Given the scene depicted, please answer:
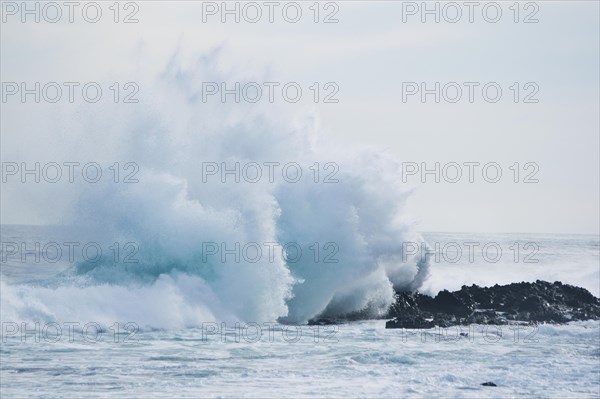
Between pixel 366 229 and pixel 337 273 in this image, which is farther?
pixel 366 229

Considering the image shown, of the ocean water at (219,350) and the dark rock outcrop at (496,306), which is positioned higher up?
the dark rock outcrop at (496,306)

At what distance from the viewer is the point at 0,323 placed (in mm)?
22984

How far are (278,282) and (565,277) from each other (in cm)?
2499

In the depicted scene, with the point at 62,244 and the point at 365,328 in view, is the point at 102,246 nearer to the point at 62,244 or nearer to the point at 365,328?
the point at 62,244

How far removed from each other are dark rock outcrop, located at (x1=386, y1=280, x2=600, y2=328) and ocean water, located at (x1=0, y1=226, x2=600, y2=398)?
101cm

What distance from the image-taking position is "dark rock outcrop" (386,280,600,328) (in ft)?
92.3

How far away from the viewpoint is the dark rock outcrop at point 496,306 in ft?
92.3

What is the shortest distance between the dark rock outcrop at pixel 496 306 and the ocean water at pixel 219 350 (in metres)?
1.01

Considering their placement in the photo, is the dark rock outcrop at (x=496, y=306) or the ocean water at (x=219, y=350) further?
the dark rock outcrop at (x=496, y=306)

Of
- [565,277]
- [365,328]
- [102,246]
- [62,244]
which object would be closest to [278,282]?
[365,328]

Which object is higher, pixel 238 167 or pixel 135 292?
pixel 238 167

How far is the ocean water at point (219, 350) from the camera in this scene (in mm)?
18172

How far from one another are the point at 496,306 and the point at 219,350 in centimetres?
1221

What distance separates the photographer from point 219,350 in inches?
850
